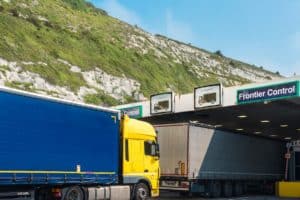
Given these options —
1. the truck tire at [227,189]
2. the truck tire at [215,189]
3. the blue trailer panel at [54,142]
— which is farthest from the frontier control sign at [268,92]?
the blue trailer panel at [54,142]

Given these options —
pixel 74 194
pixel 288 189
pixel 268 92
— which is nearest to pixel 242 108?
pixel 268 92

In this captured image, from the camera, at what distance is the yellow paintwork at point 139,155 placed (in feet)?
73.6

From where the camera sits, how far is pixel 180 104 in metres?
34.0

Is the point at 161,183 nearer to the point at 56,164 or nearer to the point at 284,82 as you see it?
the point at 284,82

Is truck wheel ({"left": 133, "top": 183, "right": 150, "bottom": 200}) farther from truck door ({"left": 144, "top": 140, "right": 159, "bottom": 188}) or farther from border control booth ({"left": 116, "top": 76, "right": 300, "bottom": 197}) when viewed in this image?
border control booth ({"left": 116, "top": 76, "right": 300, "bottom": 197})

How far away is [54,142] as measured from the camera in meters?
18.8

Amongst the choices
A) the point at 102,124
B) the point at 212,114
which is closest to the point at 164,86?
the point at 212,114

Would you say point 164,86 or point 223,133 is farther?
point 164,86

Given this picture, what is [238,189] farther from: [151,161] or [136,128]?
[136,128]

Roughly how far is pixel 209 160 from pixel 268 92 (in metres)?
4.62

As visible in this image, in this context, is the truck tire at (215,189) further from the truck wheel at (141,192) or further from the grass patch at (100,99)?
the grass patch at (100,99)

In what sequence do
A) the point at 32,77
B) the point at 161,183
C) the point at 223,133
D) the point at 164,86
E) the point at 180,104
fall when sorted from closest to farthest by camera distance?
the point at 161,183, the point at 223,133, the point at 180,104, the point at 32,77, the point at 164,86

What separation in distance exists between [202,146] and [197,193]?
237 centimetres

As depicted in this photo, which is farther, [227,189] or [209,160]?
[227,189]
